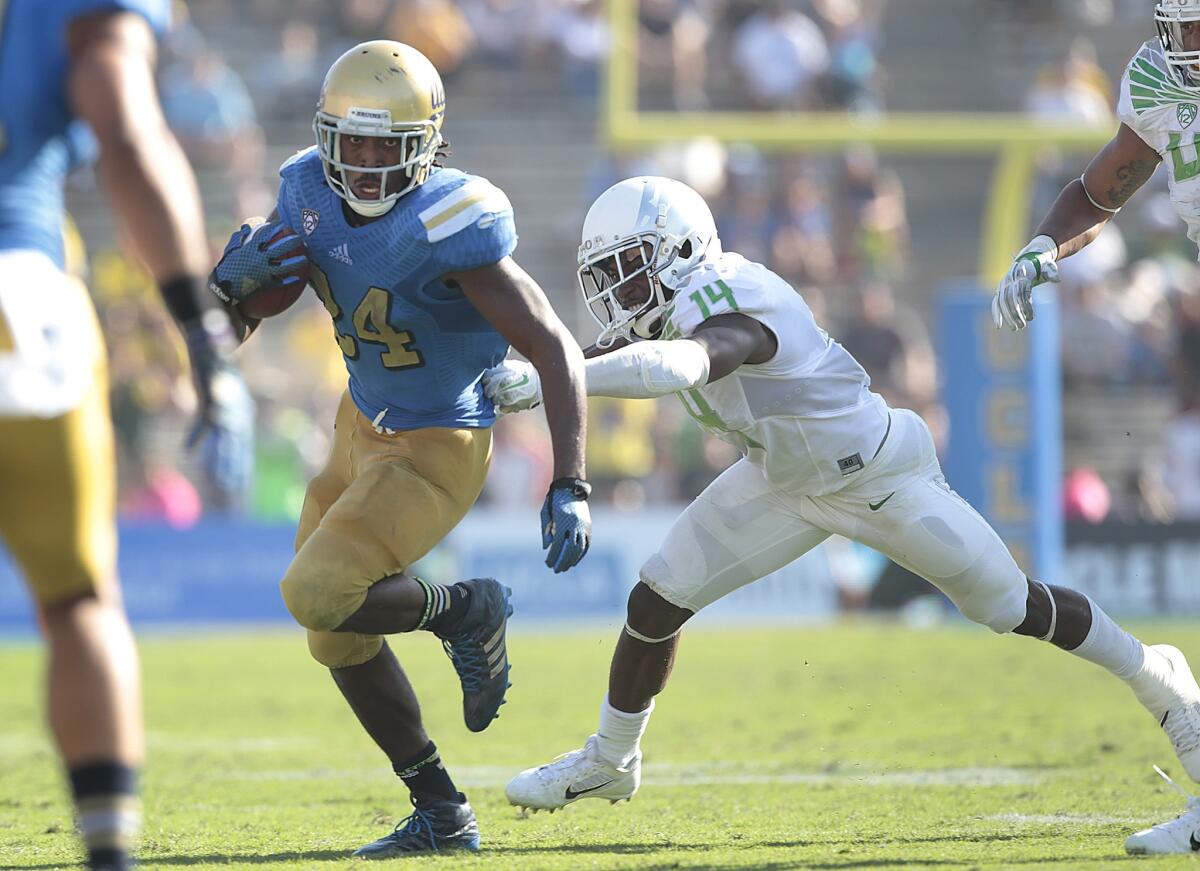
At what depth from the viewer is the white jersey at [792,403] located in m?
4.36

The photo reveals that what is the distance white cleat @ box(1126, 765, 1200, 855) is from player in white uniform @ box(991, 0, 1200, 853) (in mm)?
346

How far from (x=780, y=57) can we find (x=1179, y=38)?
915 centimetres

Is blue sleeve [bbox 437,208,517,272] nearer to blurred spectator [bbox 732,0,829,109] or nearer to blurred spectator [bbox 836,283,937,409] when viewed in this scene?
blurred spectator [bbox 836,283,937,409]

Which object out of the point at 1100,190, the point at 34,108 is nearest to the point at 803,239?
the point at 1100,190

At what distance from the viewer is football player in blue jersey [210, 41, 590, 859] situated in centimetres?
398

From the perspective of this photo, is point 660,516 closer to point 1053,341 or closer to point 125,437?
point 1053,341

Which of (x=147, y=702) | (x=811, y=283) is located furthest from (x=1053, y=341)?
(x=147, y=702)

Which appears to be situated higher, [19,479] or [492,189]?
[492,189]

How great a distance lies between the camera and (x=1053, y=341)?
11.0 m

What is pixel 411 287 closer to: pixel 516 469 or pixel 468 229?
pixel 468 229

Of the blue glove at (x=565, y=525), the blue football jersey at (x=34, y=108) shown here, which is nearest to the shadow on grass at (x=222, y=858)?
the blue glove at (x=565, y=525)

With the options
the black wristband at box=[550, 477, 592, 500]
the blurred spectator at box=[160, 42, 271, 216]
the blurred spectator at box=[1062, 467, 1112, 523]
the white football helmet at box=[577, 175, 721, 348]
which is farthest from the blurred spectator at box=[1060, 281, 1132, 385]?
the black wristband at box=[550, 477, 592, 500]

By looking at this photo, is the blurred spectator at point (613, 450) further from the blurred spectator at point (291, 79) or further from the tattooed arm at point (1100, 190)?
the tattooed arm at point (1100, 190)

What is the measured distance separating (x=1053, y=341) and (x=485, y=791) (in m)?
6.86
